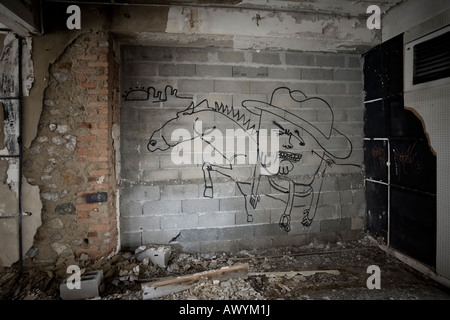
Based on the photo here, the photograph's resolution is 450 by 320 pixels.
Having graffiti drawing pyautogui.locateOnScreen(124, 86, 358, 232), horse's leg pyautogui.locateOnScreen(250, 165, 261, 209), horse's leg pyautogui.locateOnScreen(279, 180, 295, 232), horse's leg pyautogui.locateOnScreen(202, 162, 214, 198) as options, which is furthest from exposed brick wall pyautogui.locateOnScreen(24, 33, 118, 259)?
horse's leg pyautogui.locateOnScreen(279, 180, 295, 232)

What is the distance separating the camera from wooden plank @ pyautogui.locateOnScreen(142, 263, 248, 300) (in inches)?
92.9

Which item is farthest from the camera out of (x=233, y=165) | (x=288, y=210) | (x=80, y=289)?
(x=288, y=210)

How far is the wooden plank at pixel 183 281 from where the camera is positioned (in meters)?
2.36

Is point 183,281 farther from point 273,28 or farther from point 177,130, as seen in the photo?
point 273,28

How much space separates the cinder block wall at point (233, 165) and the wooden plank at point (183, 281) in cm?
64

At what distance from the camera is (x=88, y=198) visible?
2713 millimetres

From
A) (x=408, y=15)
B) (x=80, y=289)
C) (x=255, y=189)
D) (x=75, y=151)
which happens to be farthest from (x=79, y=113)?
(x=408, y=15)

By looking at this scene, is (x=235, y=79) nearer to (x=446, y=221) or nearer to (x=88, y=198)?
(x=88, y=198)

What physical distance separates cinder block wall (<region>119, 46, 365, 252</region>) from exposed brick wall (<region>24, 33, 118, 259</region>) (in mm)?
367

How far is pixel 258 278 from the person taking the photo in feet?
8.75

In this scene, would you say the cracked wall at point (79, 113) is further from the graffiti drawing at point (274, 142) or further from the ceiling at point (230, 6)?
the graffiti drawing at point (274, 142)

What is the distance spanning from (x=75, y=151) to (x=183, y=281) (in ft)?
6.25

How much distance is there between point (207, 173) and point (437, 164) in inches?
103

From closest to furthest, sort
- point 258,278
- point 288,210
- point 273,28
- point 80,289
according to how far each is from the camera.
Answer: point 80,289
point 258,278
point 273,28
point 288,210
